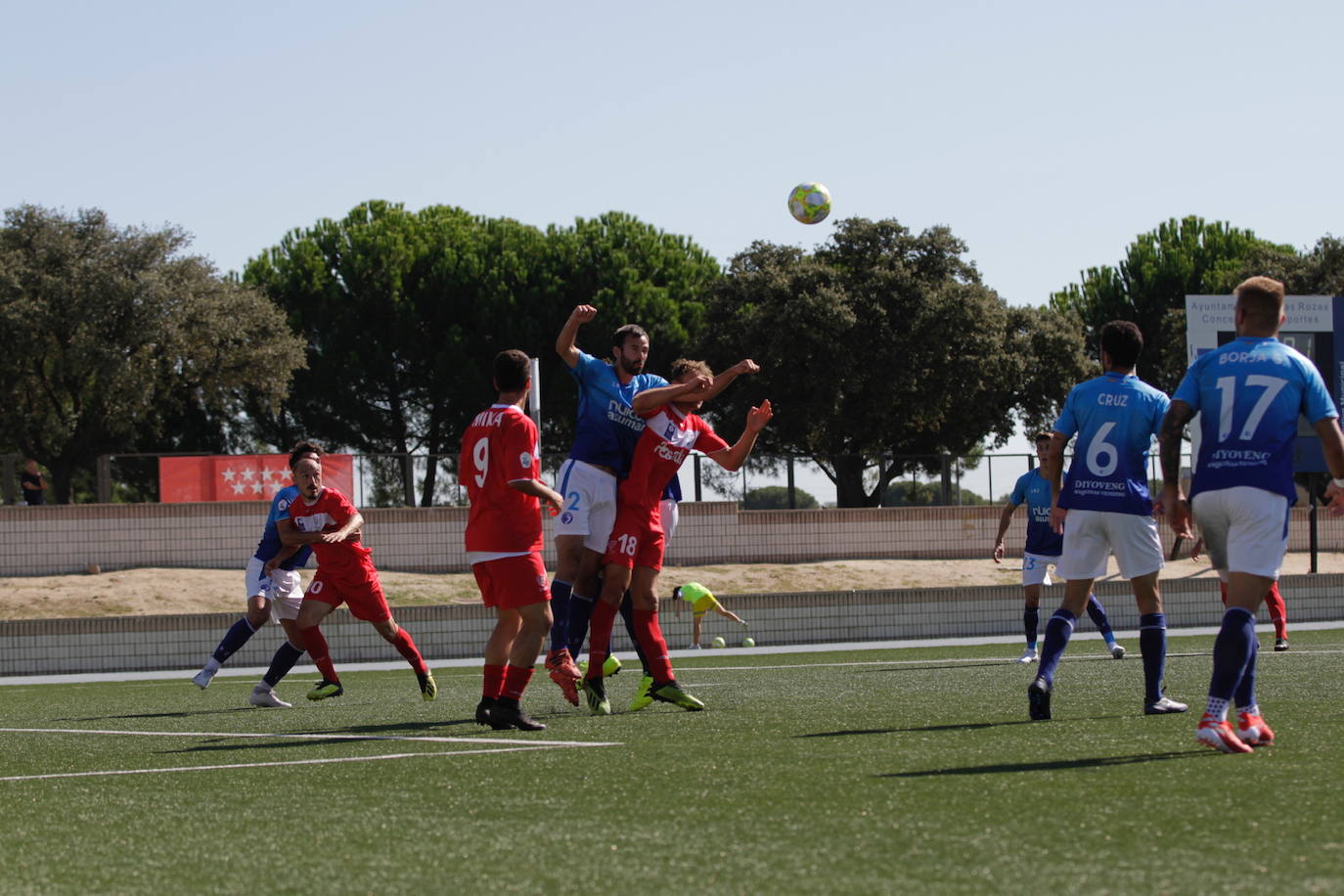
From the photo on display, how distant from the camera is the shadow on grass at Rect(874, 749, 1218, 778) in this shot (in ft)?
17.6

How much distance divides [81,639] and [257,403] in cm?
3681

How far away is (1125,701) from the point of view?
855cm

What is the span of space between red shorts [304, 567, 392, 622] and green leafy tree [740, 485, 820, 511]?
78.6 ft

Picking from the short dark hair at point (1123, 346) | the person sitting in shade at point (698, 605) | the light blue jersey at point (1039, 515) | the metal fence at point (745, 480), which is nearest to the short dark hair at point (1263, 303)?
the short dark hair at point (1123, 346)

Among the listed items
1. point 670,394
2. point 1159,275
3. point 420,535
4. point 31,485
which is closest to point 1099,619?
point 670,394

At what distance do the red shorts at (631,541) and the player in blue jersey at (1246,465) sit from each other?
3.10 meters

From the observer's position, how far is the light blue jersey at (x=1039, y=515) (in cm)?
1363

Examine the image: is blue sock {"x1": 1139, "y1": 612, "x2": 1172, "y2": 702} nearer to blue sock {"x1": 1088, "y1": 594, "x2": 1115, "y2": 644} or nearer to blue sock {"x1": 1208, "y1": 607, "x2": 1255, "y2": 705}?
blue sock {"x1": 1208, "y1": 607, "x2": 1255, "y2": 705}

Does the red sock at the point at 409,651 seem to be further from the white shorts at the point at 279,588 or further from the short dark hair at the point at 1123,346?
the short dark hair at the point at 1123,346

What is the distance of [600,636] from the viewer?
8.54 m

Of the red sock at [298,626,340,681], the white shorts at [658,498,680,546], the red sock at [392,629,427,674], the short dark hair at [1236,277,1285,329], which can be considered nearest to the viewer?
the short dark hair at [1236,277,1285,329]

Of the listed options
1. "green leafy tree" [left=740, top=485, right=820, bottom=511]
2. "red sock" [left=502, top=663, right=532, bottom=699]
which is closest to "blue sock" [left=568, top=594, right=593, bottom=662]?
"red sock" [left=502, top=663, right=532, bottom=699]

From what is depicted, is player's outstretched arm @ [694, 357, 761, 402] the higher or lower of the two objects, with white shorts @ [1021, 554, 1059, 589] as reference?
higher

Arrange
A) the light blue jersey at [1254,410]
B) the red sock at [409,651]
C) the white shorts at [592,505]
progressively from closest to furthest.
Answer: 1. the light blue jersey at [1254,410]
2. the white shorts at [592,505]
3. the red sock at [409,651]
